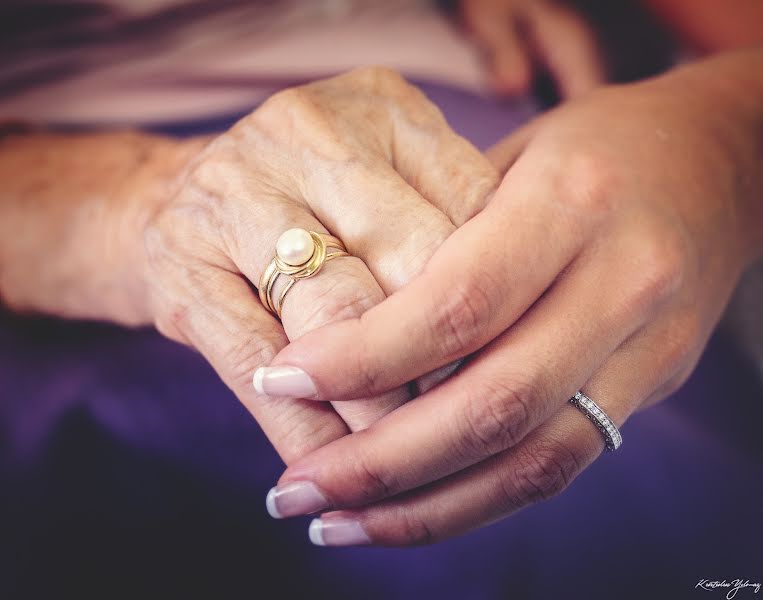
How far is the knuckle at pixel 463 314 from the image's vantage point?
64 cm

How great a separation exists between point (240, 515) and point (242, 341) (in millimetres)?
311

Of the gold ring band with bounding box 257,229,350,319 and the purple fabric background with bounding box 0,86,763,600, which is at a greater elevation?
the gold ring band with bounding box 257,229,350,319

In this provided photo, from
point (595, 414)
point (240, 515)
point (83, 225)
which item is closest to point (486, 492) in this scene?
point (595, 414)

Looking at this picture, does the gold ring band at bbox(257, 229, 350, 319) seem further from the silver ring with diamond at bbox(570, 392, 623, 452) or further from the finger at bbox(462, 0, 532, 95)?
the finger at bbox(462, 0, 532, 95)

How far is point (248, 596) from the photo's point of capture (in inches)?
33.1

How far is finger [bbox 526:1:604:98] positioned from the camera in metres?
1.39

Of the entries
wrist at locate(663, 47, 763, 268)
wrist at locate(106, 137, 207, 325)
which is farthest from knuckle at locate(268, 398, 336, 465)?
wrist at locate(663, 47, 763, 268)

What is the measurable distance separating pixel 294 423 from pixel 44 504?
41cm

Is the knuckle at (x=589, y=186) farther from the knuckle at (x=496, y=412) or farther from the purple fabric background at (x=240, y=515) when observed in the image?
the purple fabric background at (x=240, y=515)

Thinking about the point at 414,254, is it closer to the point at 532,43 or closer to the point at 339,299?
the point at 339,299

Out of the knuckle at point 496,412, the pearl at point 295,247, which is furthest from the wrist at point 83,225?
the knuckle at point 496,412

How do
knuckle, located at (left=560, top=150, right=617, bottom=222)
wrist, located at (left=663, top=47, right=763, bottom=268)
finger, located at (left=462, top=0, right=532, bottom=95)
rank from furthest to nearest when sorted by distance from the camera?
finger, located at (left=462, top=0, right=532, bottom=95) → wrist, located at (left=663, top=47, right=763, bottom=268) → knuckle, located at (left=560, top=150, right=617, bottom=222)

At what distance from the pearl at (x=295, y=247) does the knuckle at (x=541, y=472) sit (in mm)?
346

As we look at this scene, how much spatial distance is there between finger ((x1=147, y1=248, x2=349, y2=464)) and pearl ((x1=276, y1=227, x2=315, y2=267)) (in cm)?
11
